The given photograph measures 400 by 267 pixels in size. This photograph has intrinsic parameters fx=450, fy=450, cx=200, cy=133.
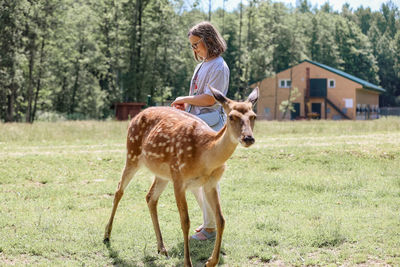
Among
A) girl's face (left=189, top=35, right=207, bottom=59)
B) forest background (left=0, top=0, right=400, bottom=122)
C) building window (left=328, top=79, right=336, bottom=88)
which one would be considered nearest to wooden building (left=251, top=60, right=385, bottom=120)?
building window (left=328, top=79, right=336, bottom=88)

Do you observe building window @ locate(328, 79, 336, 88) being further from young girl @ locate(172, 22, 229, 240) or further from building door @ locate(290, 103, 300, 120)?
young girl @ locate(172, 22, 229, 240)

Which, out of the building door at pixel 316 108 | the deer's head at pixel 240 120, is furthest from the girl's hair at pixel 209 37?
the building door at pixel 316 108

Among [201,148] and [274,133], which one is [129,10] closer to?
[274,133]

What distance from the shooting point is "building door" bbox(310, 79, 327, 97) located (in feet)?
174

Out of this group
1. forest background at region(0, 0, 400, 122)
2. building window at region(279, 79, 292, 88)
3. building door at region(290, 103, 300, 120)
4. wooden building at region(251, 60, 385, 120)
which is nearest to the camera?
forest background at region(0, 0, 400, 122)

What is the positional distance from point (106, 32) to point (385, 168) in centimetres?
3744

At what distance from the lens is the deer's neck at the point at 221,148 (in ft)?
14.2

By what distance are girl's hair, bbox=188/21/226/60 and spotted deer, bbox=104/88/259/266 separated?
84cm

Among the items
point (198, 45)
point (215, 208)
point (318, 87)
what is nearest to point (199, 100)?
point (198, 45)

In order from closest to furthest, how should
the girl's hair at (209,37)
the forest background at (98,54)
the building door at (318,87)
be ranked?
the girl's hair at (209,37), the forest background at (98,54), the building door at (318,87)

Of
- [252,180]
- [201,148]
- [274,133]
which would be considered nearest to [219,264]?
[201,148]

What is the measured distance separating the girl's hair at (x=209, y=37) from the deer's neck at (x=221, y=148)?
1.39 m

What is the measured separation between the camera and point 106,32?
44.4 meters

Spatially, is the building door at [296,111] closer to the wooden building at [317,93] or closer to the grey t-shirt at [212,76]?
the wooden building at [317,93]
